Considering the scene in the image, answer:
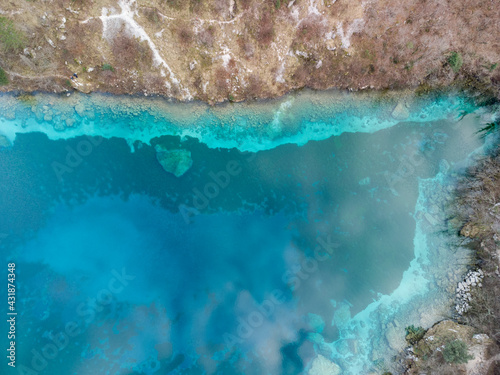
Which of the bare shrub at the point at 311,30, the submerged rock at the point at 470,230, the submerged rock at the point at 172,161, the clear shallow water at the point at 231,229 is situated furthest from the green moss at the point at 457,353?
the bare shrub at the point at 311,30

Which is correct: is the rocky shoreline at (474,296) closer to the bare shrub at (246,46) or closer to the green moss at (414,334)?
the green moss at (414,334)

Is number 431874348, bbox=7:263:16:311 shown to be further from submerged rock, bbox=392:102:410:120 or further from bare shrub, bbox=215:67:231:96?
submerged rock, bbox=392:102:410:120

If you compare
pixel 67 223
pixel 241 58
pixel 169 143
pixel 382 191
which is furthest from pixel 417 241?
pixel 67 223

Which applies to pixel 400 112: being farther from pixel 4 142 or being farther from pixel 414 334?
pixel 4 142

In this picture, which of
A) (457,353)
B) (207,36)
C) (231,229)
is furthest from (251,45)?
(457,353)

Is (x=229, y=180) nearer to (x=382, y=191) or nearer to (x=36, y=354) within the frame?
(x=382, y=191)

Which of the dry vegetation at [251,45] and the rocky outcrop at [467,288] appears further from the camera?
the rocky outcrop at [467,288]
